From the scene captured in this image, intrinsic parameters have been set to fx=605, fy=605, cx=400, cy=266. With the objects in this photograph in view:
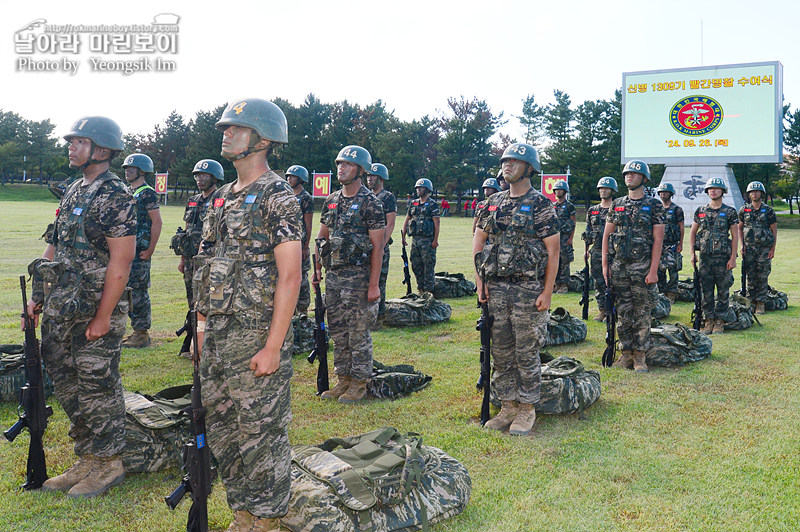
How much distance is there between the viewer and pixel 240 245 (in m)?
3.17

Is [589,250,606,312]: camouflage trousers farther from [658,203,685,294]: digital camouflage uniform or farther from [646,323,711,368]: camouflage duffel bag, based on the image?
[646,323,711,368]: camouflage duffel bag

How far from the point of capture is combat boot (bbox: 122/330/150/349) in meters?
7.98

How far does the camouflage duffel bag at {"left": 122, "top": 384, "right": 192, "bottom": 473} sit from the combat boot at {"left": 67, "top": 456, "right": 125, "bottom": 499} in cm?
9

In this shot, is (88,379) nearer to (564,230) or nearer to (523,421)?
(523,421)

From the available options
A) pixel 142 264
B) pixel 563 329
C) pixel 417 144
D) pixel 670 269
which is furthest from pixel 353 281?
pixel 417 144

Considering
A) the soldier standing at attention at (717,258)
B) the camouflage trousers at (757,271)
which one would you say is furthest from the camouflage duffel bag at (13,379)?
the camouflage trousers at (757,271)

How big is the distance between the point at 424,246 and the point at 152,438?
26.2ft

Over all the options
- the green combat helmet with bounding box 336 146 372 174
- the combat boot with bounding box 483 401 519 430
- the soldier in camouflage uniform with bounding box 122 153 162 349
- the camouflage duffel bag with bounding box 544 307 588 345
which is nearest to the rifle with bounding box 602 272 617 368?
the camouflage duffel bag with bounding box 544 307 588 345

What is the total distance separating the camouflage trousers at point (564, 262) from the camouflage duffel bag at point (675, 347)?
477 centimetres

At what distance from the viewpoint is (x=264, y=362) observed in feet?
10.0

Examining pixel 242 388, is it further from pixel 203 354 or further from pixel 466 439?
pixel 466 439

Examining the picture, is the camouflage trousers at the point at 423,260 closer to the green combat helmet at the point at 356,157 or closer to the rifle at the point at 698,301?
the rifle at the point at 698,301

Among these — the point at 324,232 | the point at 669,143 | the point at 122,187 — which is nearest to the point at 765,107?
the point at 669,143

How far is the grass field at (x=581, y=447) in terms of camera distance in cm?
376
